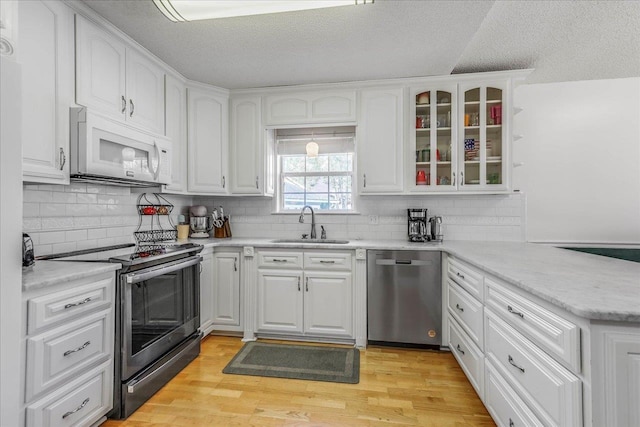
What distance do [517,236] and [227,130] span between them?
10.3 feet

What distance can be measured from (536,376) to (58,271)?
2176 mm

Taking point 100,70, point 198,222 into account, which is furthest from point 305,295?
point 100,70

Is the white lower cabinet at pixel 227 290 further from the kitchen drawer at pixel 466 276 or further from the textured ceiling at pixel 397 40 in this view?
the kitchen drawer at pixel 466 276

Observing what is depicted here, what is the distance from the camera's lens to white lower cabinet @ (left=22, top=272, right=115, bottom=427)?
1339mm

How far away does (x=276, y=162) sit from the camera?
357 cm

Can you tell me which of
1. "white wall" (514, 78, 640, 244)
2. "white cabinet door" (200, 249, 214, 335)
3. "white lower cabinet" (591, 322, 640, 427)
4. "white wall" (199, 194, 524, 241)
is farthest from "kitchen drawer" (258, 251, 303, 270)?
"white wall" (514, 78, 640, 244)

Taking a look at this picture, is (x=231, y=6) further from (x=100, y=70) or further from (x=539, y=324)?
Result: (x=539, y=324)

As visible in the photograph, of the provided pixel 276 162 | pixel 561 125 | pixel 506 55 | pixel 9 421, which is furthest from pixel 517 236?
pixel 9 421

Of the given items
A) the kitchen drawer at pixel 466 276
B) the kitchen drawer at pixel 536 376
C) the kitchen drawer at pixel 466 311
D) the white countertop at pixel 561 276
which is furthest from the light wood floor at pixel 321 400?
the white countertop at pixel 561 276

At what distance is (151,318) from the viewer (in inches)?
80.3

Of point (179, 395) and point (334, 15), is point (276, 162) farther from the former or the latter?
point (179, 395)

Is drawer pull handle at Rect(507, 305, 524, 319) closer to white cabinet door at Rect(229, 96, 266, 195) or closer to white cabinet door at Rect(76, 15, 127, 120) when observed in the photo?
white cabinet door at Rect(229, 96, 266, 195)

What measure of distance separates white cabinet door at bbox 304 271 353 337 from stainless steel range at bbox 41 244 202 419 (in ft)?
3.13

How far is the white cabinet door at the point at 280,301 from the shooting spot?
112 inches
